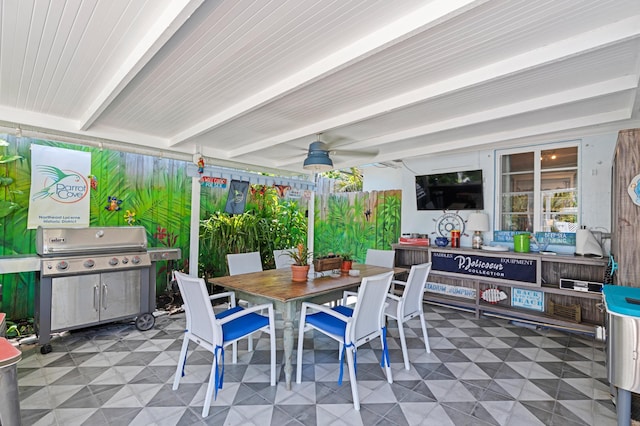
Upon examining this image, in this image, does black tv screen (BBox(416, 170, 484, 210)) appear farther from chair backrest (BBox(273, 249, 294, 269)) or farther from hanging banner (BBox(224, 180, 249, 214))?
hanging banner (BBox(224, 180, 249, 214))

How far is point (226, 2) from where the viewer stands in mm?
1676

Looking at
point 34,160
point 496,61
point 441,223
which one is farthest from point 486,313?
point 34,160

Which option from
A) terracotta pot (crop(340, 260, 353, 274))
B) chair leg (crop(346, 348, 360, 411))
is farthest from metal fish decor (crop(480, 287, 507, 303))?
chair leg (crop(346, 348, 360, 411))

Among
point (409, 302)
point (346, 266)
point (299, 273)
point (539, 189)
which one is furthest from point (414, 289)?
point (539, 189)

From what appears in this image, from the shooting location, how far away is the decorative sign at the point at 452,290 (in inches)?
190

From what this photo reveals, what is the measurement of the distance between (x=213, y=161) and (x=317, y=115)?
7.77 ft

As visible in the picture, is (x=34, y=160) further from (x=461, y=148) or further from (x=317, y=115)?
(x=461, y=148)

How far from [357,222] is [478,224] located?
8.64 feet

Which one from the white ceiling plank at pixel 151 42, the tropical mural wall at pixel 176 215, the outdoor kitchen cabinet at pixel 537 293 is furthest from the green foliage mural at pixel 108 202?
the outdoor kitchen cabinet at pixel 537 293

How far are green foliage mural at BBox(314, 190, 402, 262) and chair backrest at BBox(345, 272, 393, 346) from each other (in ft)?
11.6

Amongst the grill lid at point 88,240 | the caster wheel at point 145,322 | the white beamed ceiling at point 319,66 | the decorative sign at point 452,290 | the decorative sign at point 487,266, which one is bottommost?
the caster wheel at point 145,322

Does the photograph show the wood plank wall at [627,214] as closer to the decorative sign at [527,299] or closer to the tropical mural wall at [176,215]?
the decorative sign at [527,299]

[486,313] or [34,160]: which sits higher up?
[34,160]

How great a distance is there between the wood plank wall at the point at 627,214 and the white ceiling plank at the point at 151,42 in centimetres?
315
